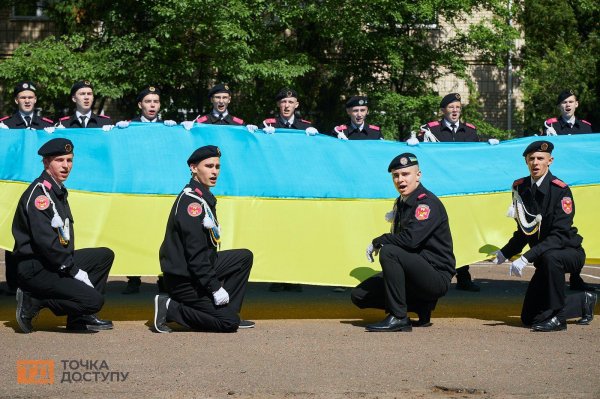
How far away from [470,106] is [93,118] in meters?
11.5

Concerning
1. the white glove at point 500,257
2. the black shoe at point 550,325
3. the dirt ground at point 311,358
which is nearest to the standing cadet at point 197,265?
the dirt ground at point 311,358

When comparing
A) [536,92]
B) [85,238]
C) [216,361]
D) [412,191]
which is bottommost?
[216,361]

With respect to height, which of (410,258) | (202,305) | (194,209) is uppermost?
(194,209)

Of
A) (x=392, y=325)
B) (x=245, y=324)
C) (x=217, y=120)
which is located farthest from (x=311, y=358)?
(x=217, y=120)

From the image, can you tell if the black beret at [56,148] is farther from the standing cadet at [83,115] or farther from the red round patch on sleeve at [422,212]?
the red round patch on sleeve at [422,212]

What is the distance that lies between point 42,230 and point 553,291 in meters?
3.80

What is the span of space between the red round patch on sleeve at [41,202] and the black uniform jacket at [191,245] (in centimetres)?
89

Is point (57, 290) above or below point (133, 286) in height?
above

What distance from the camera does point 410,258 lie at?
7.61m

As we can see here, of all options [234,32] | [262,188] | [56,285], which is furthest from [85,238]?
[234,32]

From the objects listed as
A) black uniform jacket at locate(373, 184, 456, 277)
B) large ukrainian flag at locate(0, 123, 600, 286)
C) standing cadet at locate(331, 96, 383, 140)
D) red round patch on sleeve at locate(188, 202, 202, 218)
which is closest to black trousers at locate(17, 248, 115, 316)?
large ukrainian flag at locate(0, 123, 600, 286)

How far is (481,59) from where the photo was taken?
18.8m

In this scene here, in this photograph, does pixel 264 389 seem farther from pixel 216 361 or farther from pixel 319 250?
pixel 319 250

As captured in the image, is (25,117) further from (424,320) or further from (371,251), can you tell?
(424,320)
